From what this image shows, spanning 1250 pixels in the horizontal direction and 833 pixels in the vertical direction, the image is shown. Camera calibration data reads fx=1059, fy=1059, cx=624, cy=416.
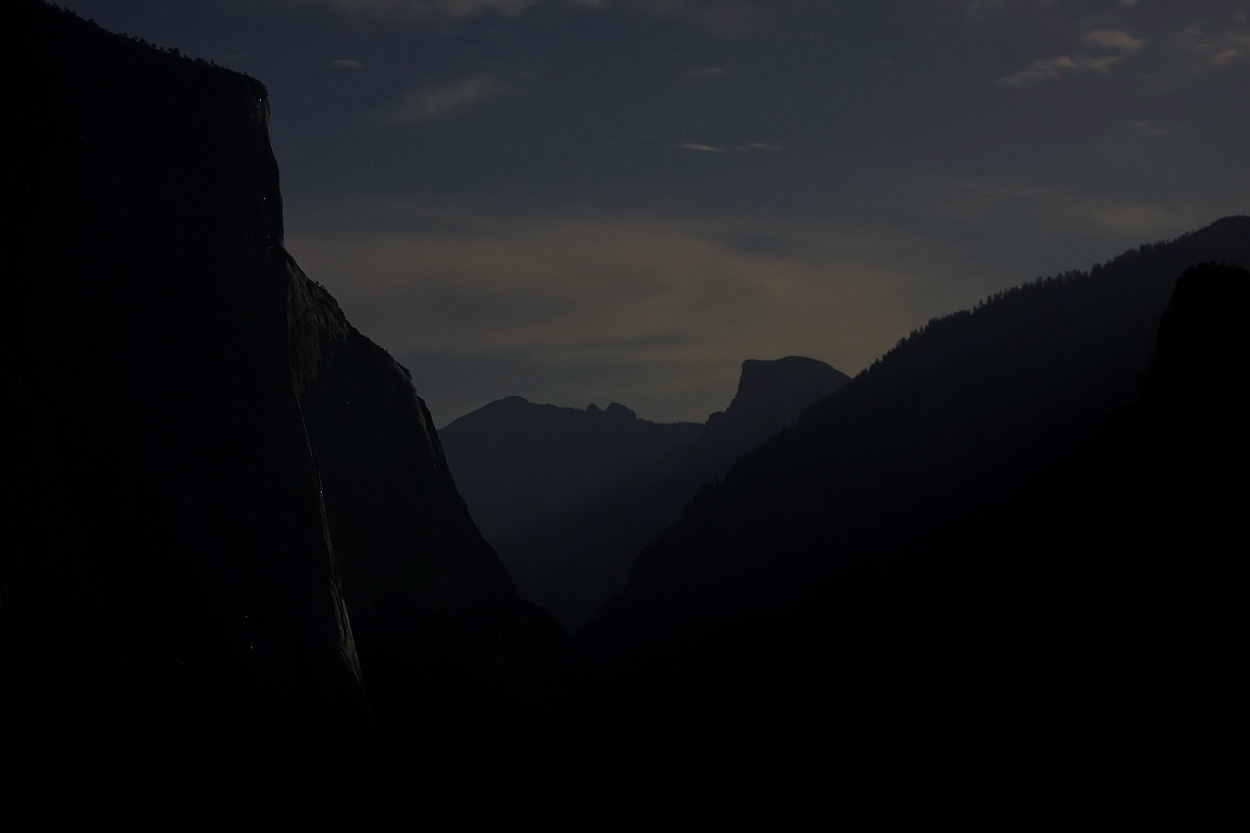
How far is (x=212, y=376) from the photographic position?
141 ft

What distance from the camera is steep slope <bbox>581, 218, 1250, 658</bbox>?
146 m

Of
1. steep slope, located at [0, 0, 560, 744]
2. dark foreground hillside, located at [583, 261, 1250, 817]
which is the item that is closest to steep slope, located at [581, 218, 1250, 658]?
→ dark foreground hillside, located at [583, 261, 1250, 817]

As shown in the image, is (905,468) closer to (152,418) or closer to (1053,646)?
(1053,646)

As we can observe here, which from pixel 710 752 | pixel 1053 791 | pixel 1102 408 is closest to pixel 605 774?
pixel 710 752

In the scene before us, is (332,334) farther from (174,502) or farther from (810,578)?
(810,578)

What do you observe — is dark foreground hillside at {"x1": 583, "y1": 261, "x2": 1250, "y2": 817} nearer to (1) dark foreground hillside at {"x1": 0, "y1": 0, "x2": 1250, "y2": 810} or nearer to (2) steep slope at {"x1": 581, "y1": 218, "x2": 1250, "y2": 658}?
(1) dark foreground hillside at {"x1": 0, "y1": 0, "x2": 1250, "y2": 810}

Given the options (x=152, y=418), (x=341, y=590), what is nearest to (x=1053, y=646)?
(x=341, y=590)

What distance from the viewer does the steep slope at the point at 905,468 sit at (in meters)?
146

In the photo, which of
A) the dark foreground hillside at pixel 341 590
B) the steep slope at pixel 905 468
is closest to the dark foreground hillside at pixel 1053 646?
the dark foreground hillside at pixel 341 590

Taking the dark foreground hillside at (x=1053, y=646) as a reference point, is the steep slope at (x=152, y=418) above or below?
above

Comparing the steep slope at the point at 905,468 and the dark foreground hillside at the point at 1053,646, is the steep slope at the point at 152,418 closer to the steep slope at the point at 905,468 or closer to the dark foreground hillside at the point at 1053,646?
the dark foreground hillside at the point at 1053,646

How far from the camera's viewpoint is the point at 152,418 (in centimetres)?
3909

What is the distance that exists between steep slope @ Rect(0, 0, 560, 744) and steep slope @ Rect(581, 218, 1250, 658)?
101265mm

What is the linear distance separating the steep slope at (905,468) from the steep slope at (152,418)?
101 m
